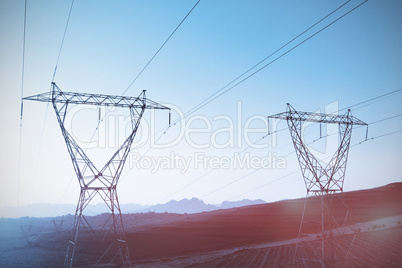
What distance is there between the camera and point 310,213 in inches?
3361

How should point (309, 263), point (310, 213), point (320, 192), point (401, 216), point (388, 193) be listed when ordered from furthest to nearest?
1. point (388, 193)
2. point (310, 213)
3. point (401, 216)
4. point (309, 263)
5. point (320, 192)

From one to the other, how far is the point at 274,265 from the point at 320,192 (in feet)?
26.9

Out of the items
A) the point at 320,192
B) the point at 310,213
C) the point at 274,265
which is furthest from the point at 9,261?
the point at 310,213

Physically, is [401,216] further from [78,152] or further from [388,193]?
[78,152]

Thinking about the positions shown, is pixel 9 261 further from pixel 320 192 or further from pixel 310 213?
pixel 310 213

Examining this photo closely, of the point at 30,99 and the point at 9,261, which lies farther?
the point at 9,261

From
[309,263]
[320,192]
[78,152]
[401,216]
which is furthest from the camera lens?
[401,216]

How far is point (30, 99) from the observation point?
20.8m

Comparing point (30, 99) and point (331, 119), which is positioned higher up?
point (30, 99)

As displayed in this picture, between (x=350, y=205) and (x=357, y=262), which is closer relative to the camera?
(x=357, y=262)

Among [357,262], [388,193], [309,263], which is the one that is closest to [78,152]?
[309,263]

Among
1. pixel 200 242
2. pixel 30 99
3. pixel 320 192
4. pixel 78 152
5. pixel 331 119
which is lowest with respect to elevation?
pixel 200 242

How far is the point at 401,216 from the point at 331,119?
57871 millimetres

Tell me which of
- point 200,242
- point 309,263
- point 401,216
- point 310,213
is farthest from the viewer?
point 310,213
